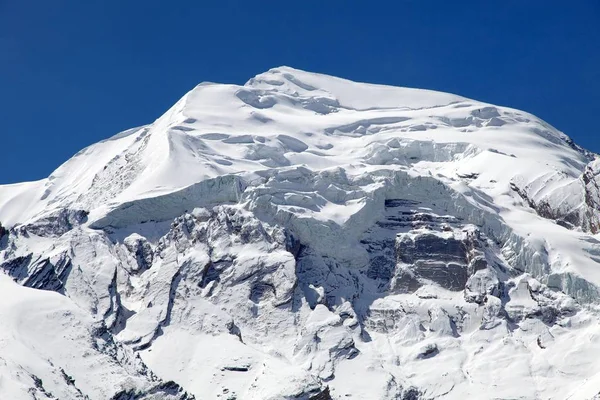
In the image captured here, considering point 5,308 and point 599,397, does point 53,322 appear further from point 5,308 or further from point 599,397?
point 599,397

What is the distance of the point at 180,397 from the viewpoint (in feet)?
616

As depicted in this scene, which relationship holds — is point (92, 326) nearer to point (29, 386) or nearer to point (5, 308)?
point (5, 308)

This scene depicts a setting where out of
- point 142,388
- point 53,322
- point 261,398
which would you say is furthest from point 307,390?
point 53,322

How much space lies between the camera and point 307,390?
19375cm

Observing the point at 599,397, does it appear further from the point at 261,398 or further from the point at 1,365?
the point at 1,365

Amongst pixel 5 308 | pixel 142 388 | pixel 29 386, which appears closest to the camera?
pixel 29 386

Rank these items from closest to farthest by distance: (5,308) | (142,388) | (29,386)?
(29,386)
(142,388)
(5,308)

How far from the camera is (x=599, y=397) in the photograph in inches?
7844

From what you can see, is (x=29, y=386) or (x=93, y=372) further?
(x=93, y=372)

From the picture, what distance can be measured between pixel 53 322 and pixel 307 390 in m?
35.1

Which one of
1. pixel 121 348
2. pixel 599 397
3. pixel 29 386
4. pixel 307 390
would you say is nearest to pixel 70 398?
pixel 29 386

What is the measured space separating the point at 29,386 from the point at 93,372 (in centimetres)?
1799

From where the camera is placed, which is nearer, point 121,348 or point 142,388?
point 142,388

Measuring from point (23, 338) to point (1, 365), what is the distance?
1377 centimetres
